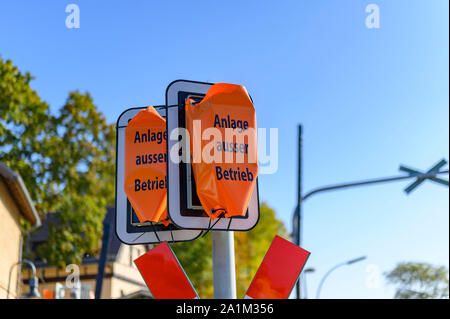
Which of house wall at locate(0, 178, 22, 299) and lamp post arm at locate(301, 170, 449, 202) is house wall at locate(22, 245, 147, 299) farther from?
lamp post arm at locate(301, 170, 449, 202)

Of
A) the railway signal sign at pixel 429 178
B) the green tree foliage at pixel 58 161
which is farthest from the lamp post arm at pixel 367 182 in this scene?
the green tree foliage at pixel 58 161

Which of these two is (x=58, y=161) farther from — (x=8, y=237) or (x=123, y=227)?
(x=123, y=227)

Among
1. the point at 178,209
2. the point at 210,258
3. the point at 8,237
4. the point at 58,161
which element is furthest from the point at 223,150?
the point at 210,258

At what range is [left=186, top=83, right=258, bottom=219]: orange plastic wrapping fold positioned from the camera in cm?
305

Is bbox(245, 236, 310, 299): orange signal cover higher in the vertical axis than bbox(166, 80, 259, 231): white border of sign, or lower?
lower

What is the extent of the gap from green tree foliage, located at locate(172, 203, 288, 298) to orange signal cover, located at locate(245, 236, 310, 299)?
29815mm

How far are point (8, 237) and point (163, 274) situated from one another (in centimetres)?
2023

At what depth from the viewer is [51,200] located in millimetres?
27625

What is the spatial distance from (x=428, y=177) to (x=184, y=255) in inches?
908

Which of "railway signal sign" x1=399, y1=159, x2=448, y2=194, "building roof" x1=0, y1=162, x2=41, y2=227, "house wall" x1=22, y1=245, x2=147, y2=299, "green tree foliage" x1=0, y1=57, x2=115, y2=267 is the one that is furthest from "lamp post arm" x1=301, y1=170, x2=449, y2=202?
"house wall" x1=22, y1=245, x2=147, y2=299

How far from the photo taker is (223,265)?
3270 millimetres
